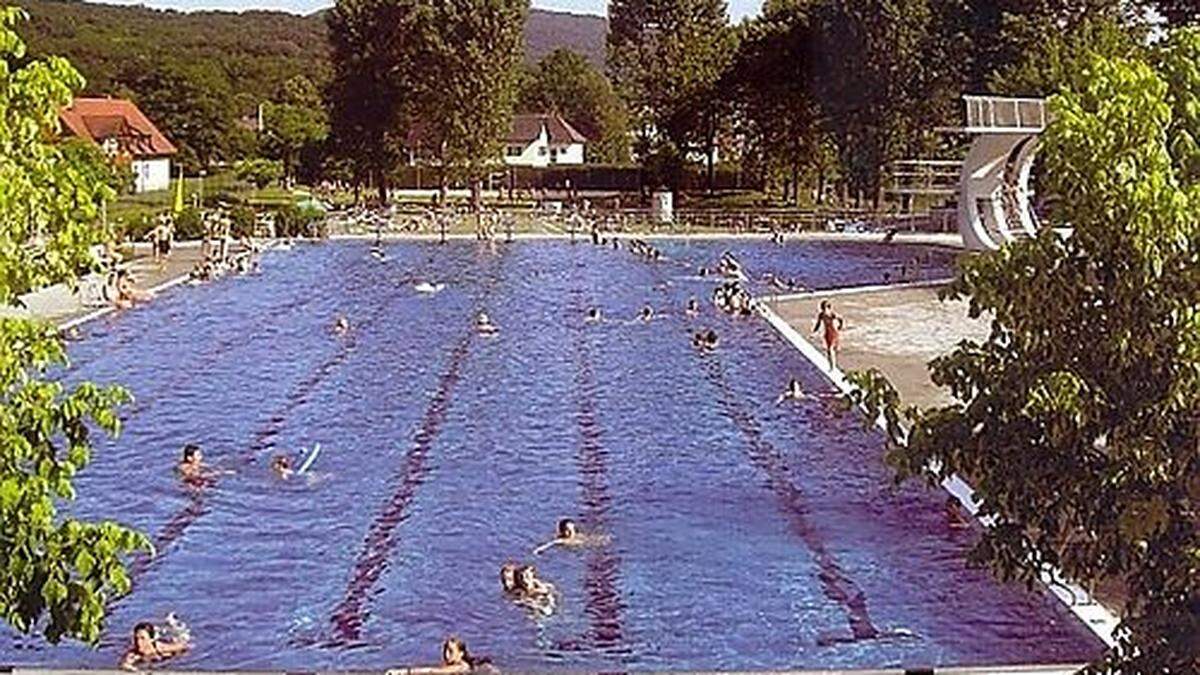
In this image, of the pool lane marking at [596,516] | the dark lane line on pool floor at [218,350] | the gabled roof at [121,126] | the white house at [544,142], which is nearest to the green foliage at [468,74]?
the gabled roof at [121,126]

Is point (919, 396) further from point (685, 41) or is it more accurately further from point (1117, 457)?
point (685, 41)

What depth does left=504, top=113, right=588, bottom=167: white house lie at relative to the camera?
134 m

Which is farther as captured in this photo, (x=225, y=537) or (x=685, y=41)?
(x=685, y=41)

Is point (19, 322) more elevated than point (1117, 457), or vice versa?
point (19, 322)

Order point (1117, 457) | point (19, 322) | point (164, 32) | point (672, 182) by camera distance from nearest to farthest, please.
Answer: point (19, 322) < point (1117, 457) < point (672, 182) < point (164, 32)

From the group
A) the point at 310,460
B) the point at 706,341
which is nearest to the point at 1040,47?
the point at 706,341

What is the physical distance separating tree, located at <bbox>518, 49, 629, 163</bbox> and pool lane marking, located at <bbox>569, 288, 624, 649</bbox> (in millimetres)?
116586

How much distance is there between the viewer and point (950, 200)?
216ft

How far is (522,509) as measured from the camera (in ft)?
69.5

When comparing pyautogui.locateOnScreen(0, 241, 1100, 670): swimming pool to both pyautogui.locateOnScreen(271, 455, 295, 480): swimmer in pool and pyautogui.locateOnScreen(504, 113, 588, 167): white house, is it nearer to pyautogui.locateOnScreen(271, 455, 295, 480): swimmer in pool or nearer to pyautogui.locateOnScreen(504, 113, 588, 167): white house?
pyautogui.locateOnScreen(271, 455, 295, 480): swimmer in pool

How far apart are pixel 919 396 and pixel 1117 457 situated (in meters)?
17.9

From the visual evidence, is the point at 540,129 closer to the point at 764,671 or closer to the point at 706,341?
the point at 706,341

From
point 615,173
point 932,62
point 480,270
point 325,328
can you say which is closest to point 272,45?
point 615,173

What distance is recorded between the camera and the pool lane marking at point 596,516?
16609mm
